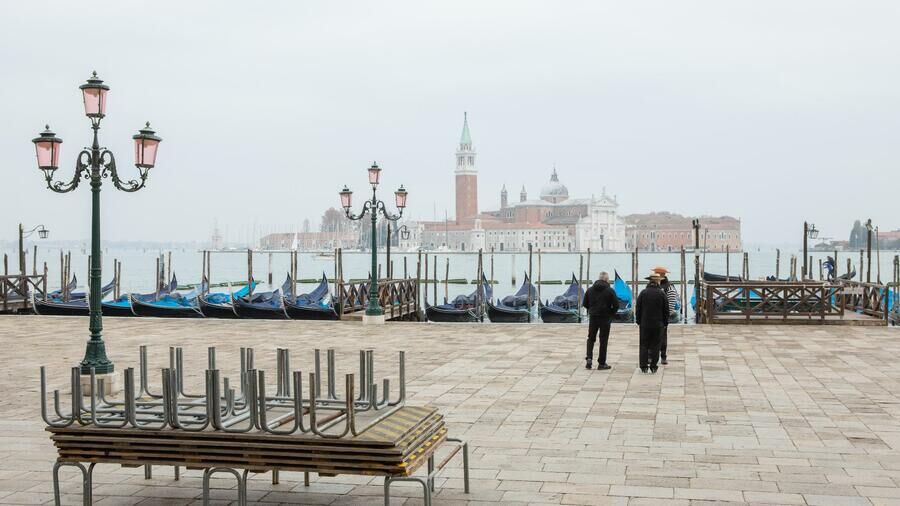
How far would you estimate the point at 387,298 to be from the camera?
71.6 ft

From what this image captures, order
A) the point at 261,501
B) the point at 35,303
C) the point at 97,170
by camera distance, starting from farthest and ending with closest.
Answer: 1. the point at 35,303
2. the point at 97,170
3. the point at 261,501

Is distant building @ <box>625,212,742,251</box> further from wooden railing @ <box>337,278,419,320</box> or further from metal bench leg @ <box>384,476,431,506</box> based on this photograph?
metal bench leg @ <box>384,476,431,506</box>

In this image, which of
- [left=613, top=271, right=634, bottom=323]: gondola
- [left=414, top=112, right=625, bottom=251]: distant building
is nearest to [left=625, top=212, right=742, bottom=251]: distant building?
[left=414, top=112, right=625, bottom=251]: distant building

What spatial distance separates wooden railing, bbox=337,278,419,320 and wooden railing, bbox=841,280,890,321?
30.6ft

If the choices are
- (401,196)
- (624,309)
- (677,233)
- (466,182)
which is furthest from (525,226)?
(401,196)

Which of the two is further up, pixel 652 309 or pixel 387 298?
pixel 652 309

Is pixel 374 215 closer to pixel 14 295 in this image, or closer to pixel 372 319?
pixel 372 319

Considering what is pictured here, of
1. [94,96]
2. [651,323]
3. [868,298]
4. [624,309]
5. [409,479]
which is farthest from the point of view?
[624,309]

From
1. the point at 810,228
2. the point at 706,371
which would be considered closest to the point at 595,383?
the point at 706,371

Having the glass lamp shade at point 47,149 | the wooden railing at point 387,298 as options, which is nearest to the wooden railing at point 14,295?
the wooden railing at point 387,298

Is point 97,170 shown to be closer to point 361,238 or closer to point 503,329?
point 503,329

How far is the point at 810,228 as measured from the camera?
3077 centimetres

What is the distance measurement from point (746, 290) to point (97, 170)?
11.4m

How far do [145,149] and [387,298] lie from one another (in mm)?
12589
